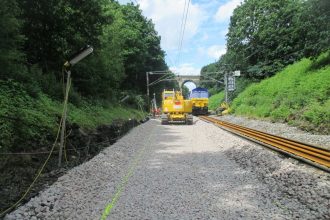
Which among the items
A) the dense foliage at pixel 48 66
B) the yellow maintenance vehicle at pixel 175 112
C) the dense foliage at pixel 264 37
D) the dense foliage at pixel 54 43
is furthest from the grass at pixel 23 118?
the dense foliage at pixel 264 37

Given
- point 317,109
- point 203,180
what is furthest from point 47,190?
point 317,109

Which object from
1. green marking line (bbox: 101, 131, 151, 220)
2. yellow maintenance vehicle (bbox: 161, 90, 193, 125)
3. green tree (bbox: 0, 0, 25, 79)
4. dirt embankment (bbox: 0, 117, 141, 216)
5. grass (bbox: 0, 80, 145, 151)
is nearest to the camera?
green marking line (bbox: 101, 131, 151, 220)

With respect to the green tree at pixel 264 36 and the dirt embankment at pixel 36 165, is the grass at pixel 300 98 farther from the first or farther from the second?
the dirt embankment at pixel 36 165

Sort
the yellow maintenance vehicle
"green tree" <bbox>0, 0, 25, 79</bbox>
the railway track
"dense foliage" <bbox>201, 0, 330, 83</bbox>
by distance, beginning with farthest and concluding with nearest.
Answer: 1. "dense foliage" <bbox>201, 0, 330, 83</bbox>
2. the yellow maintenance vehicle
3. "green tree" <bbox>0, 0, 25, 79</bbox>
4. the railway track

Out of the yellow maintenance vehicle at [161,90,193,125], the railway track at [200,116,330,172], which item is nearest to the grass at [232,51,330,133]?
the railway track at [200,116,330,172]

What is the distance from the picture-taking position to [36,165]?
10680mm

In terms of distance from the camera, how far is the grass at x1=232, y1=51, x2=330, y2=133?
66.6 ft

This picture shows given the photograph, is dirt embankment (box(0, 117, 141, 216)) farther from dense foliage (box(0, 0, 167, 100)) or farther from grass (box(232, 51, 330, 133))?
grass (box(232, 51, 330, 133))

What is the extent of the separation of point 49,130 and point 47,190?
17.0ft

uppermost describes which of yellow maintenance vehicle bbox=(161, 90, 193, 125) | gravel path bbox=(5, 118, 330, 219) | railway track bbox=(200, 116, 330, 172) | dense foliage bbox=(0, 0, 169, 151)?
dense foliage bbox=(0, 0, 169, 151)

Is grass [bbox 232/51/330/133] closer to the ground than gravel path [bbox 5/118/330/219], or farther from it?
farther from it

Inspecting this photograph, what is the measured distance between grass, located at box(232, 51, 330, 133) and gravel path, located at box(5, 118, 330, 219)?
8.49m

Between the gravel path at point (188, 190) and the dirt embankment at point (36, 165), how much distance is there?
1.85 ft

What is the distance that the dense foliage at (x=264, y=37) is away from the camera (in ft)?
162
